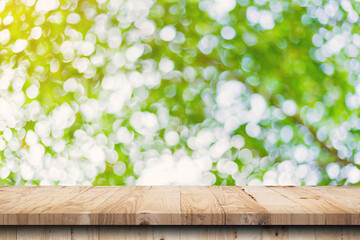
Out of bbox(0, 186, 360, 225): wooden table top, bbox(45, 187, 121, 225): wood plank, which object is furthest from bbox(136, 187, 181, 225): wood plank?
bbox(45, 187, 121, 225): wood plank

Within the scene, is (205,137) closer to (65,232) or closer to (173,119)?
(173,119)

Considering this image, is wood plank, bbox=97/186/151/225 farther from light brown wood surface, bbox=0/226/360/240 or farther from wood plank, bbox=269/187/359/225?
wood plank, bbox=269/187/359/225

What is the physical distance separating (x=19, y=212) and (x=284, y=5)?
2.01 metres

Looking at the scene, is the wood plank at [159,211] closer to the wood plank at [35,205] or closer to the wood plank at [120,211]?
the wood plank at [120,211]

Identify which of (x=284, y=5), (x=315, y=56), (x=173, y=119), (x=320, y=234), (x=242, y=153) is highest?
(x=284, y=5)

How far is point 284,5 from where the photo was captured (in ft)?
8.67

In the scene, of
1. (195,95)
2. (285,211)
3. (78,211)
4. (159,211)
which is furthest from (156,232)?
(195,95)

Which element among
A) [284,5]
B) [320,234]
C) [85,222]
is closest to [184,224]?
[85,222]

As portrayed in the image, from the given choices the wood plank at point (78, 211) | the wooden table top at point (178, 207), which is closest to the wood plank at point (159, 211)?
the wooden table top at point (178, 207)

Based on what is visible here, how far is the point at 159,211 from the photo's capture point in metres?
1.12

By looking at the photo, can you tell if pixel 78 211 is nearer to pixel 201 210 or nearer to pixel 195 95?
pixel 201 210

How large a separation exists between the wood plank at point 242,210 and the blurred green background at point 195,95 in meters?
1.22

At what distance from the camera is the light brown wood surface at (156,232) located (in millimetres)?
1127

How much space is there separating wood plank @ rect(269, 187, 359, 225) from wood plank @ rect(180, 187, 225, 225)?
22 cm
